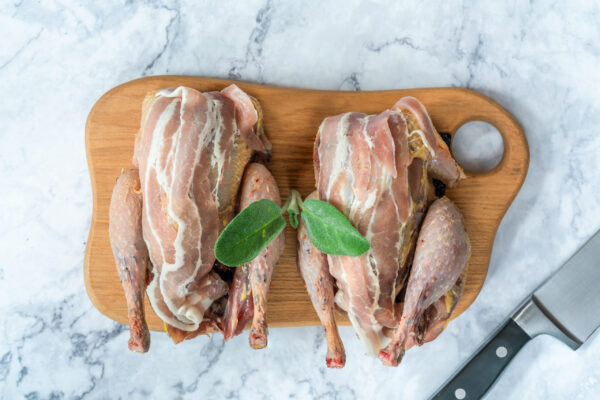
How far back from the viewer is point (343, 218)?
1375mm

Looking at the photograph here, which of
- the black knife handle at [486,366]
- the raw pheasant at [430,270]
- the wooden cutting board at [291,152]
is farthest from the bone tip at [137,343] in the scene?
the black knife handle at [486,366]

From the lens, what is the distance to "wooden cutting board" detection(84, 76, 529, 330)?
1605mm

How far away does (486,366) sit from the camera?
175 centimetres

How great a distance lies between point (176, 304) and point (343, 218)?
1.85 feet

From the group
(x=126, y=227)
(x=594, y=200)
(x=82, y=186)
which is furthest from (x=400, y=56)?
(x=82, y=186)

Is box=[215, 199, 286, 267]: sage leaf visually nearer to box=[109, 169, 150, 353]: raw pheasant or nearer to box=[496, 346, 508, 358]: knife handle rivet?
box=[109, 169, 150, 353]: raw pheasant

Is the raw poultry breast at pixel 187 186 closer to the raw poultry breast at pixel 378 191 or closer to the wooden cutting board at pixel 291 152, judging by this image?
the wooden cutting board at pixel 291 152

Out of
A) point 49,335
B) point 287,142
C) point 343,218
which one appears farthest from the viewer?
point 49,335

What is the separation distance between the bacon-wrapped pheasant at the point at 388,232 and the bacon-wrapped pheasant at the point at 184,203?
0.66 feet

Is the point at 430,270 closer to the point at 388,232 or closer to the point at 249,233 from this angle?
the point at 388,232

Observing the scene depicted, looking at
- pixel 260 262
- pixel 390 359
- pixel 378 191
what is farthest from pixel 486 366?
pixel 260 262

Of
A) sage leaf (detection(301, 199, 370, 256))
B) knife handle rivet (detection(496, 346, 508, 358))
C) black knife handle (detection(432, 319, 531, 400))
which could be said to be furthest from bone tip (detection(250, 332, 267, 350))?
knife handle rivet (detection(496, 346, 508, 358))

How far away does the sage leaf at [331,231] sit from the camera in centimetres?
135

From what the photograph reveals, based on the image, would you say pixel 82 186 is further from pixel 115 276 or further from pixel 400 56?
pixel 400 56
